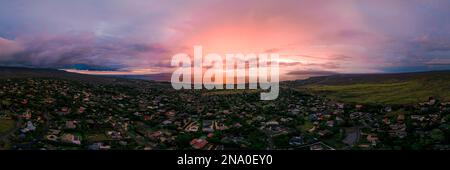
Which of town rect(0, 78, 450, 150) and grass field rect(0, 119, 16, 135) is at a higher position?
grass field rect(0, 119, 16, 135)

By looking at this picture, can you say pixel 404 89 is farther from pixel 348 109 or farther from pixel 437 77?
pixel 348 109

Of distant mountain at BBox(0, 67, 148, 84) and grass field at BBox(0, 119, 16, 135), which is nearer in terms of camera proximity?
grass field at BBox(0, 119, 16, 135)

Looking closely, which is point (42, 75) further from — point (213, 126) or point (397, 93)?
point (397, 93)

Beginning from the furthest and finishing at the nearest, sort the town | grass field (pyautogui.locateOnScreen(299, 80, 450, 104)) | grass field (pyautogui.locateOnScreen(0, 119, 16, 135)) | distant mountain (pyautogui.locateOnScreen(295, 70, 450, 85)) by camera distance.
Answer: distant mountain (pyautogui.locateOnScreen(295, 70, 450, 85))
grass field (pyautogui.locateOnScreen(299, 80, 450, 104))
the town
grass field (pyautogui.locateOnScreen(0, 119, 16, 135))

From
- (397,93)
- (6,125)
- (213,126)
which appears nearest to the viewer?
(6,125)

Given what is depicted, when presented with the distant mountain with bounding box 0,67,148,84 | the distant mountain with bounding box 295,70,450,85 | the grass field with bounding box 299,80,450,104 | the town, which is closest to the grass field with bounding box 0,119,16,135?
the town

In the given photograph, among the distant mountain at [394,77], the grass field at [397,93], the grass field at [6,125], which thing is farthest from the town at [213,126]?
the distant mountain at [394,77]

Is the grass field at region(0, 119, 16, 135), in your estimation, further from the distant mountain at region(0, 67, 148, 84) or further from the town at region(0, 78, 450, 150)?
the distant mountain at region(0, 67, 148, 84)

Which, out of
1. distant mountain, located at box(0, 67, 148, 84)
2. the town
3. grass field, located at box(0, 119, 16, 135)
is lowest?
the town

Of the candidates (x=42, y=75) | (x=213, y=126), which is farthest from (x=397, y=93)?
(x=42, y=75)
